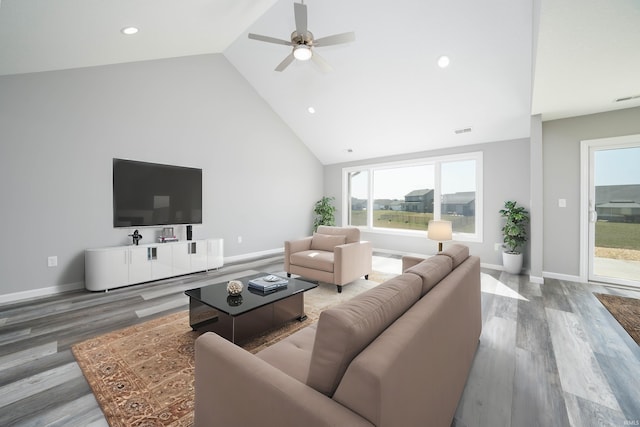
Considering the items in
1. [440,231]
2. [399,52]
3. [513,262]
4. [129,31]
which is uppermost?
[399,52]

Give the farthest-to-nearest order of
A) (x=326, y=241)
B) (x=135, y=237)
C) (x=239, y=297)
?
(x=326, y=241) → (x=135, y=237) → (x=239, y=297)

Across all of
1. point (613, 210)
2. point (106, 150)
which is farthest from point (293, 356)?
point (613, 210)

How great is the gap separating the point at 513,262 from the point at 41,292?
6.76m

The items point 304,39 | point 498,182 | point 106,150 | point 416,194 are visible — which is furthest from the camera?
point 416,194

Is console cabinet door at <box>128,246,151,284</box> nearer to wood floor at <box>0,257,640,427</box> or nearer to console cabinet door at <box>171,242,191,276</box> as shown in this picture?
wood floor at <box>0,257,640,427</box>

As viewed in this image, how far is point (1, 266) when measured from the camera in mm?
3043

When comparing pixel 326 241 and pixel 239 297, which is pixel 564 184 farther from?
pixel 239 297

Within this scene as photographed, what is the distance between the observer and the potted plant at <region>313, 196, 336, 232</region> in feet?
22.9

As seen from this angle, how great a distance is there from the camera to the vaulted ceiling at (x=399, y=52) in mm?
2318

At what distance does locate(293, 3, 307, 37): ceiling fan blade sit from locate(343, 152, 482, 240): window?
156 inches

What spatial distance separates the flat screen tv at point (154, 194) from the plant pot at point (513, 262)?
535cm

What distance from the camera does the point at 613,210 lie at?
12.4ft

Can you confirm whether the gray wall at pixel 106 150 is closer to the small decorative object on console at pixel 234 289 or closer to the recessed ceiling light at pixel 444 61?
the small decorative object on console at pixel 234 289

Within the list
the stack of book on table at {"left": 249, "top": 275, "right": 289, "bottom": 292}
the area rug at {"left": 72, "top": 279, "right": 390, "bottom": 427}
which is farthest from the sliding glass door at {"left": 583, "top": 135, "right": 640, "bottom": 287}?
the stack of book on table at {"left": 249, "top": 275, "right": 289, "bottom": 292}
